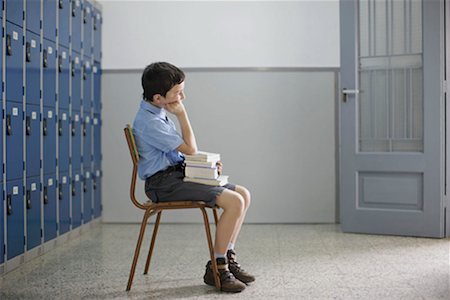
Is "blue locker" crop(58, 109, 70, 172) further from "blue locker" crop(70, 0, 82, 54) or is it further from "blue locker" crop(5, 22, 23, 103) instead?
"blue locker" crop(5, 22, 23, 103)

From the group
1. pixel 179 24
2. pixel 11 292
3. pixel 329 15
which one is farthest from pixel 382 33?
pixel 11 292

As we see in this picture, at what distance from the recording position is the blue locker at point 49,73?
407 cm

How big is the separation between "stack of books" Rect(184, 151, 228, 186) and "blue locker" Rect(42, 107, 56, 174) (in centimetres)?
143

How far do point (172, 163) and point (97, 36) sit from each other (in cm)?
255

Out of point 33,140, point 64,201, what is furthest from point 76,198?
point 33,140

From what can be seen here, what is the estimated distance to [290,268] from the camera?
351cm

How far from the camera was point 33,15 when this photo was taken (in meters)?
3.85

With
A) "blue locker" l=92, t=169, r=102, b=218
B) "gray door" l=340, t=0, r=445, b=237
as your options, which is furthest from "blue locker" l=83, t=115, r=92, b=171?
"gray door" l=340, t=0, r=445, b=237

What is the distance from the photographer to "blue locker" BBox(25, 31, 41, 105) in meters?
3.77

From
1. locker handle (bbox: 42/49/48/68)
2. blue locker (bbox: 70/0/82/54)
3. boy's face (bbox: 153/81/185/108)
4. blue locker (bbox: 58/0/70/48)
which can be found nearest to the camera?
boy's face (bbox: 153/81/185/108)

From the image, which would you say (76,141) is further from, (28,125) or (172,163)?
(172,163)

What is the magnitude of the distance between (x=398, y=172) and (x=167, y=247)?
1.72 m

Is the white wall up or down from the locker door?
up

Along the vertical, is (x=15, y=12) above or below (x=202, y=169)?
above
